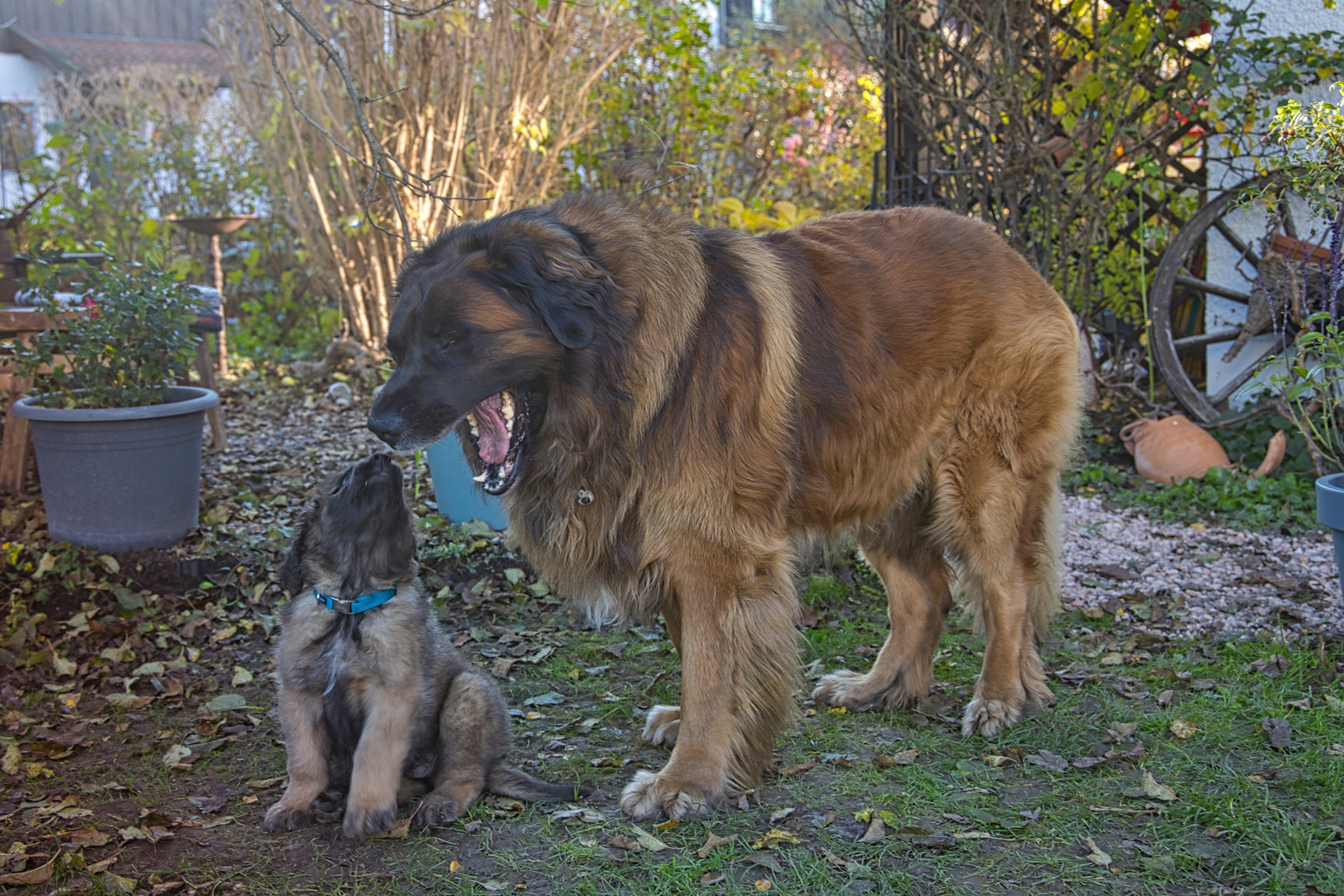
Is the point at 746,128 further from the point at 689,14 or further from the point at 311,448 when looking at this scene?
the point at 311,448

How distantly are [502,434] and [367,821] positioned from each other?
3.52 feet

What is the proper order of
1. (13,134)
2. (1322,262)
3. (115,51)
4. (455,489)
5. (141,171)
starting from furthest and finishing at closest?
(115,51), (13,134), (141,171), (1322,262), (455,489)

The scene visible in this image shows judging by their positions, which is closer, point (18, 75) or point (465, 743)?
point (465, 743)

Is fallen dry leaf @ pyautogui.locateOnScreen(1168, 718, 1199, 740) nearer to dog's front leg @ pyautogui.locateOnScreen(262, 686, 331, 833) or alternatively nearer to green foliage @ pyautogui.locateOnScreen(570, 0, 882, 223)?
dog's front leg @ pyautogui.locateOnScreen(262, 686, 331, 833)

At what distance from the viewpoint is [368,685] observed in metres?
2.79

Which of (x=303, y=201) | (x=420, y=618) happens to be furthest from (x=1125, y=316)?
(x=303, y=201)

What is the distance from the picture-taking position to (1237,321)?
6.65m

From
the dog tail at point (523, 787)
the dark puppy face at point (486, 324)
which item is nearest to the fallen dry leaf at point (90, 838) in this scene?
the dog tail at point (523, 787)

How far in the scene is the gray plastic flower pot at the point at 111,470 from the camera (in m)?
4.66

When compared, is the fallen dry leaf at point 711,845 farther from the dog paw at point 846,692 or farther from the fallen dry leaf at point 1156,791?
the fallen dry leaf at point 1156,791

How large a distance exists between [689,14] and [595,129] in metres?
1.19

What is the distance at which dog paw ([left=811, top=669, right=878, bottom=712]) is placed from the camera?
3.71 metres

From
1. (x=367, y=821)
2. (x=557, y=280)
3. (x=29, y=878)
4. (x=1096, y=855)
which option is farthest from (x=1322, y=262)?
(x=29, y=878)

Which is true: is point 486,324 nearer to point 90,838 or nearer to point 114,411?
point 90,838
